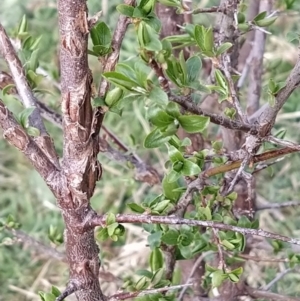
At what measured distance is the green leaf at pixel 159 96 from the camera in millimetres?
351

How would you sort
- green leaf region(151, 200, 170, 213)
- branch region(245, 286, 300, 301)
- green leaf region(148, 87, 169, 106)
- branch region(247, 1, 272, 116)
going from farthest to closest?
branch region(247, 1, 272, 116)
branch region(245, 286, 300, 301)
green leaf region(151, 200, 170, 213)
green leaf region(148, 87, 169, 106)

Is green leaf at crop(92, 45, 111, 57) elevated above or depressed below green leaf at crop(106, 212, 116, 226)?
above

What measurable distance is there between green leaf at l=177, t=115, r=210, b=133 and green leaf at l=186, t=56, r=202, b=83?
0.04 meters

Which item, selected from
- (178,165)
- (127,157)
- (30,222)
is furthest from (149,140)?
(30,222)

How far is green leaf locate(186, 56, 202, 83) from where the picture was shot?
414mm

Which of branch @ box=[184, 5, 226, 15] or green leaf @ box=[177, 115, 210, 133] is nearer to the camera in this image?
green leaf @ box=[177, 115, 210, 133]

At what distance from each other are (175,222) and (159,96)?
11 centimetres

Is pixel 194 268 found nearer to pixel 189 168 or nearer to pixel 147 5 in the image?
pixel 189 168

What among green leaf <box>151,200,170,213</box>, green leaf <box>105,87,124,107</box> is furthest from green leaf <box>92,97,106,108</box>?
green leaf <box>151,200,170,213</box>

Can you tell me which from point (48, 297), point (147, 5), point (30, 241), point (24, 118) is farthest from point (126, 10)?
point (30, 241)

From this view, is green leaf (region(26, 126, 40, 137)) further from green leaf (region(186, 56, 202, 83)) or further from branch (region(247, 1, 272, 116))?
branch (region(247, 1, 272, 116))

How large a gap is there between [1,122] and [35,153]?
1.4 inches

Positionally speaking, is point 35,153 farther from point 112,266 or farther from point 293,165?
point 293,165

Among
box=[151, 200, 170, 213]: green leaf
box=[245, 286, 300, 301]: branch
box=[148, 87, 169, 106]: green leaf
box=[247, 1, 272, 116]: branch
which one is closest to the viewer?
box=[148, 87, 169, 106]: green leaf
